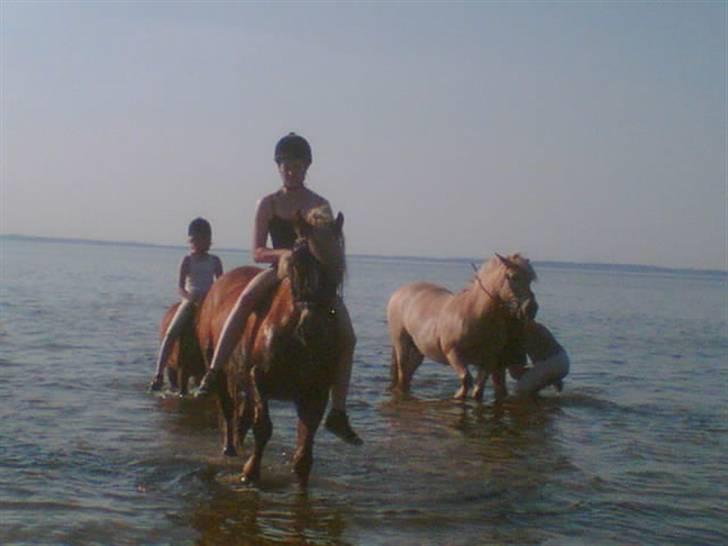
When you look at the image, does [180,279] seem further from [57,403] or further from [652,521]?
[652,521]

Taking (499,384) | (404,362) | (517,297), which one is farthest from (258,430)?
(404,362)

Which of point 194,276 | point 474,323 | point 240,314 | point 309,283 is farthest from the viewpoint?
point 474,323

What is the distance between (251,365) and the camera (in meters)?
7.12

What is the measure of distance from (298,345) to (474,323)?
5637 mm

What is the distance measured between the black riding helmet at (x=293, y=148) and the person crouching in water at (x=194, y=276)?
12.7 ft

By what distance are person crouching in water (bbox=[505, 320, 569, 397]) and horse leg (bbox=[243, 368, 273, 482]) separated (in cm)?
538

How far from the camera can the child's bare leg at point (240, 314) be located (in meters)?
7.23

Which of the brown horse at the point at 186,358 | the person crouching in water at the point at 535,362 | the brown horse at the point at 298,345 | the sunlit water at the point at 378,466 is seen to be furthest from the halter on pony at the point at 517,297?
the brown horse at the point at 298,345

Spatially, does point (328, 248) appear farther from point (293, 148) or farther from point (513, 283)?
point (513, 283)

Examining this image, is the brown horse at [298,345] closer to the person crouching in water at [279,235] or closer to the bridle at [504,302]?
the person crouching in water at [279,235]

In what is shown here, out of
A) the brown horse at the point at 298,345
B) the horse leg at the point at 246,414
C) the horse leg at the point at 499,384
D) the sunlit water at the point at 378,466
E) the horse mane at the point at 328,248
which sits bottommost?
the sunlit water at the point at 378,466

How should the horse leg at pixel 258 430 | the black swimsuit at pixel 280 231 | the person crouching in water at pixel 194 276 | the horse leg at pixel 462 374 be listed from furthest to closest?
the horse leg at pixel 462 374 < the person crouching in water at pixel 194 276 < the black swimsuit at pixel 280 231 < the horse leg at pixel 258 430

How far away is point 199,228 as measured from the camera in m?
11.3

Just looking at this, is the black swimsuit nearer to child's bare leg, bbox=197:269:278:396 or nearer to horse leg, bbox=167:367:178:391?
child's bare leg, bbox=197:269:278:396
